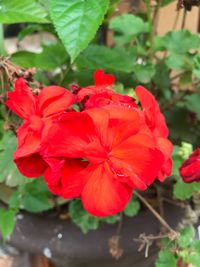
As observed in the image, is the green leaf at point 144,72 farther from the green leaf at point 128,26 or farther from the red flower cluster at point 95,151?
the red flower cluster at point 95,151

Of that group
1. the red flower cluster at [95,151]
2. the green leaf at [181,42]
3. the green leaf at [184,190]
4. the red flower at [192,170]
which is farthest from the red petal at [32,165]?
the green leaf at [181,42]

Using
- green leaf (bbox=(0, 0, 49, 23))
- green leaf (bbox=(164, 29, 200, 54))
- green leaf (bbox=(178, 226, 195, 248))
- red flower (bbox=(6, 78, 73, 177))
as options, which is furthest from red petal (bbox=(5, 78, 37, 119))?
green leaf (bbox=(164, 29, 200, 54))

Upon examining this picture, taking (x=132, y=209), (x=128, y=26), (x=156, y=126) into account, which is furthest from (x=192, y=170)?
(x=128, y=26)

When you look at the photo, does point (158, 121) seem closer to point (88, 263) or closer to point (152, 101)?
point (152, 101)

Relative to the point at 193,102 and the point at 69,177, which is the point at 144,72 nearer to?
the point at 193,102

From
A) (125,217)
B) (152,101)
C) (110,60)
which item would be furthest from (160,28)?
(152,101)

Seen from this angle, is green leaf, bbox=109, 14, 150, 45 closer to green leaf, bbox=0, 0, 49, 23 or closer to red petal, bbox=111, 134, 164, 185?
green leaf, bbox=0, 0, 49, 23
